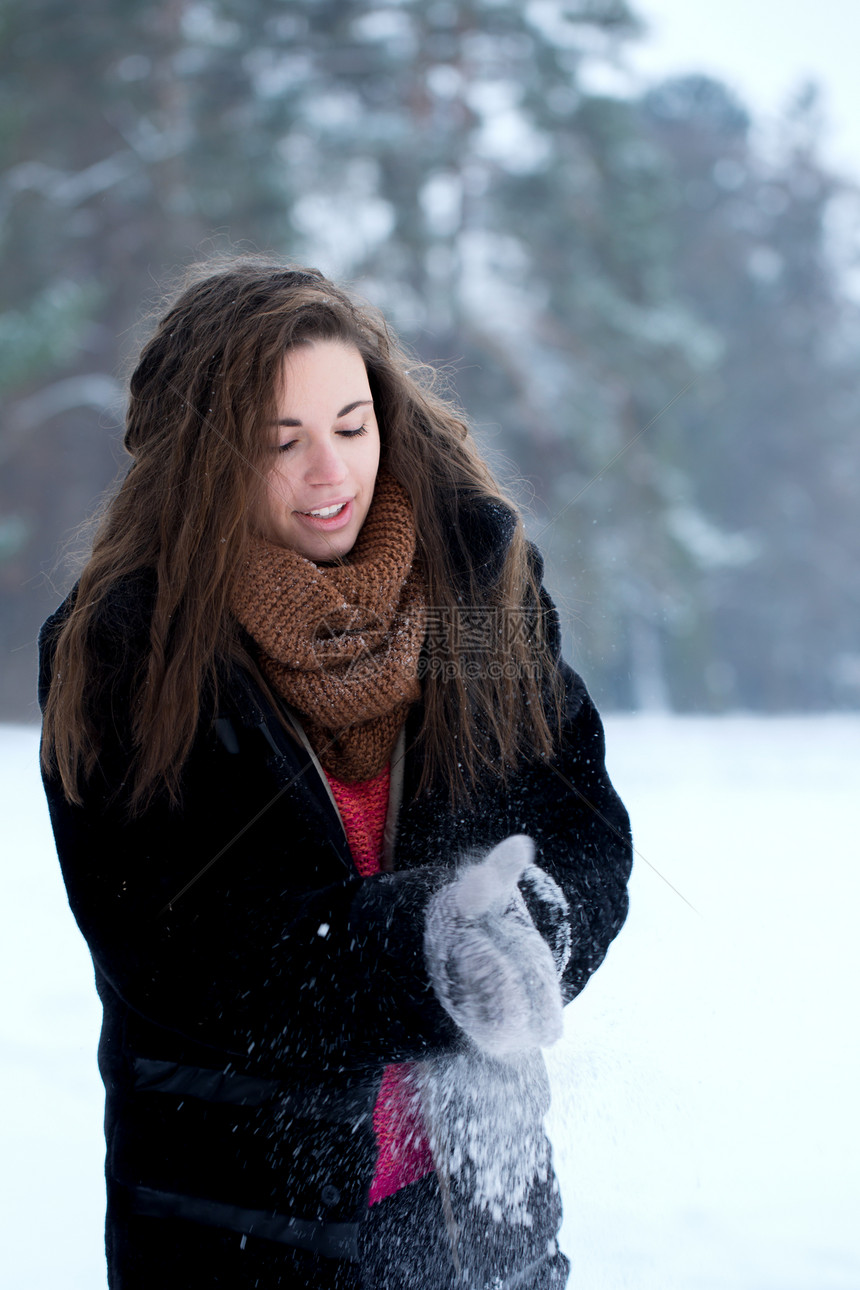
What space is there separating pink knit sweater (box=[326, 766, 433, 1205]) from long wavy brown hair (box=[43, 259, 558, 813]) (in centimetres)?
10

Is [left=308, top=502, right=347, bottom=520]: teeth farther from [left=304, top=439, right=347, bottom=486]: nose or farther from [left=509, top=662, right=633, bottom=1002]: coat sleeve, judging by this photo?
[left=509, top=662, right=633, bottom=1002]: coat sleeve

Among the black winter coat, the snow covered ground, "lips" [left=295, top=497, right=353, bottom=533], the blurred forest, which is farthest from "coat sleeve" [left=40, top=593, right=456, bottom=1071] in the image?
the blurred forest

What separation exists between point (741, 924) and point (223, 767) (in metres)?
2.50

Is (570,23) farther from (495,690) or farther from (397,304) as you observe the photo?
(495,690)

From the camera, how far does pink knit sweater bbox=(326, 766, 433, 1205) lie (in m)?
1.16

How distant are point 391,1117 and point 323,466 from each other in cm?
76

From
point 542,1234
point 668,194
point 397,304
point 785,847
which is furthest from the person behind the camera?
point 668,194

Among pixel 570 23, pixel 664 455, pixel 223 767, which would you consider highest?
pixel 570 23

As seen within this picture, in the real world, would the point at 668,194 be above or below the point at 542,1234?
above

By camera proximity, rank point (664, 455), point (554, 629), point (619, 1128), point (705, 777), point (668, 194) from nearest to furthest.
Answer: point (554, 629)
point (619, 1128)
point (705, 777)
point (668, 194)
point (664, 455)

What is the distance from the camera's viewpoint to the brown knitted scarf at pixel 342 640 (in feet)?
3.88

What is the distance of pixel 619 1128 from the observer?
1.87 m

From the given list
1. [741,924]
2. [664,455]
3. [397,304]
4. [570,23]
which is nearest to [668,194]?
[570,23]

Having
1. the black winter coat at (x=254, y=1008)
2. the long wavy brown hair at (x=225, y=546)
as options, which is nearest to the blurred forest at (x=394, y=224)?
the long wavy brown hair at (x=225, y=546)
